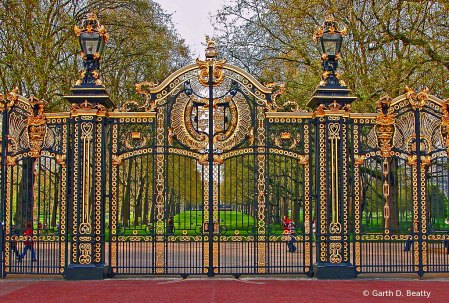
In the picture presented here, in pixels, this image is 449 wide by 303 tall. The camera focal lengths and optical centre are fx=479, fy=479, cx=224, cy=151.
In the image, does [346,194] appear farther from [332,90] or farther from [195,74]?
[195,74]

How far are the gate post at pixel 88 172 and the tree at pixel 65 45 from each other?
6156 millimetres

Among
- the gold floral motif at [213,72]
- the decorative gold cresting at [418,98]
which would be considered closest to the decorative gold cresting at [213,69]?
the gold floral motif at [213,72]

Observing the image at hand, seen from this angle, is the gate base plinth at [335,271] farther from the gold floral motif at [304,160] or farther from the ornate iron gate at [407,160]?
the gold floral motif at [304,160]

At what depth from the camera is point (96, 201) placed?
962 centimetres

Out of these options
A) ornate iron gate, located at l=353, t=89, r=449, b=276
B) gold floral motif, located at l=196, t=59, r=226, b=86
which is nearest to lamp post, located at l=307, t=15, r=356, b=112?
ornate iron gate, located at l=353, t=89, r=449, b=276

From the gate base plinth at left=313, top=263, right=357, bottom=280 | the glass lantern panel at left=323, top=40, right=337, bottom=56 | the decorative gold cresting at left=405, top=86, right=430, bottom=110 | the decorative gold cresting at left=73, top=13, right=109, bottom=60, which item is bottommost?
the gate base plinth at left=313, top=263, right=357, bottom=280

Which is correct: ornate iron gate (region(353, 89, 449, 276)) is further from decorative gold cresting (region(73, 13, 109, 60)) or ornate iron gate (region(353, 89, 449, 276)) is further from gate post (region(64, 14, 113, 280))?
decorative gold cresting (region(73, 13, 109, 60))

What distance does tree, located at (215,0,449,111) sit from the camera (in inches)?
589

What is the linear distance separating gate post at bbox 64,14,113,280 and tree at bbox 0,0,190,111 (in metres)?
6.16

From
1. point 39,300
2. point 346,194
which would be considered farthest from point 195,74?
point 39,300

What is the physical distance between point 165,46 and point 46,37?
17.6 feet

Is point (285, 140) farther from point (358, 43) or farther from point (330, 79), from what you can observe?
point (358, 43)

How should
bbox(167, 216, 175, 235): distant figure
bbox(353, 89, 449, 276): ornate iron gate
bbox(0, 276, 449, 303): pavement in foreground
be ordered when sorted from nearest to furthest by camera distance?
bbox(0, 276, 449, 303): pavement in foreground → bbox(353, 89, 449, 276): ornate iron gate → bbox(167, 216, 175, 235): distant figure

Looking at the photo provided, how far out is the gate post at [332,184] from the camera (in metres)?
9.44
